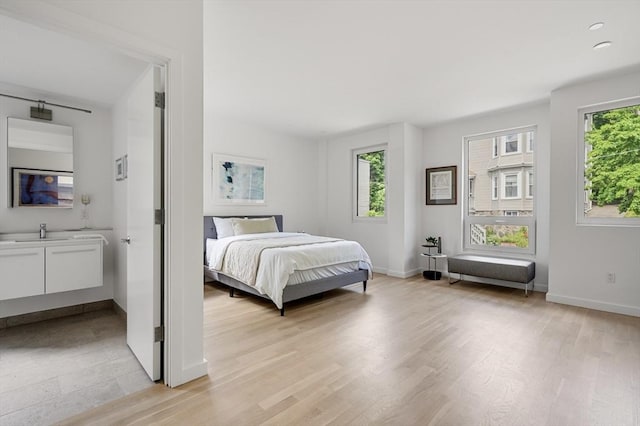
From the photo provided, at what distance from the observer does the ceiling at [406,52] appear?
7.55 ft

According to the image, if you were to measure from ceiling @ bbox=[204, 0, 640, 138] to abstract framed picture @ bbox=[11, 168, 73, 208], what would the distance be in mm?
1976

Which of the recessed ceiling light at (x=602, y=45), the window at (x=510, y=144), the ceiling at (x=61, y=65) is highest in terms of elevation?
the recessed ceiling light at (x=602, y=45)

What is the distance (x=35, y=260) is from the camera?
2896mm

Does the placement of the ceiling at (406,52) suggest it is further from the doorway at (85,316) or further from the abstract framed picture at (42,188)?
the abstract framed picture at (42,188)

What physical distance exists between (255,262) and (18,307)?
2394 millimetres

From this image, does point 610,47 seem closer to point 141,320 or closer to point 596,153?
point 596,153

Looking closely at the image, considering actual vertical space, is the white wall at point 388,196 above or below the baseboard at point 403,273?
above

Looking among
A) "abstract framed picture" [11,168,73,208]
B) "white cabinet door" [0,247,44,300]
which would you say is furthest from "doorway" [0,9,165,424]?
"white cabinet door" [0,247,44,300]

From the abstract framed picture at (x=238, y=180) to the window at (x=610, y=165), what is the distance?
4.75 metres

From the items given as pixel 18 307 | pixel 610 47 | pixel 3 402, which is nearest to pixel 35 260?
pixel 18 307

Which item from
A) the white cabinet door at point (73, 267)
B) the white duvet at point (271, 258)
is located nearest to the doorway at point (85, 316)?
the white cabinet door at point (73, 267)

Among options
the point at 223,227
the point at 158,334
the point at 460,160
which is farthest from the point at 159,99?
the point at 460,160

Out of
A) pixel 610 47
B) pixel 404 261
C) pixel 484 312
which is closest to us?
pixel 610 47

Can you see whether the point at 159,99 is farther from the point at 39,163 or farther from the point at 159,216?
the point at 39,163
